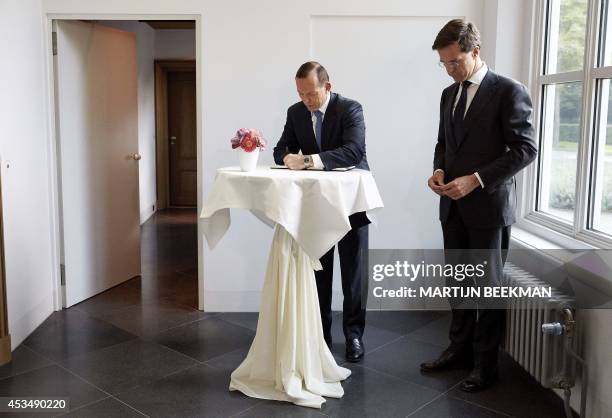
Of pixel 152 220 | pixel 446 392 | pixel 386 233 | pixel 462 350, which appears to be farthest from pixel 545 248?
pixel 152 220

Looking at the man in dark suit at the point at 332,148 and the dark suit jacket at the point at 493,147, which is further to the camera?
the man in dark suit at the point at 332,148

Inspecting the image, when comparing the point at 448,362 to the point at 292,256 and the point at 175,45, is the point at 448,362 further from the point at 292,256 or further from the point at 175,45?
the point at 175,45

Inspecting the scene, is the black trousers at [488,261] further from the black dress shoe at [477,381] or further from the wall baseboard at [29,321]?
the wall baseboard at [29,321]

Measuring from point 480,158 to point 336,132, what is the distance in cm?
77

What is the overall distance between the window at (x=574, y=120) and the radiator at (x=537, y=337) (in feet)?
1.30

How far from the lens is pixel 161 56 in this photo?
30.1 ft

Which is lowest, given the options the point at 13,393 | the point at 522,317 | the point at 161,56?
the point at 13,393

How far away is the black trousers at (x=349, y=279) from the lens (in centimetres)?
347

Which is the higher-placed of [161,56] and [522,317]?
[161,56]

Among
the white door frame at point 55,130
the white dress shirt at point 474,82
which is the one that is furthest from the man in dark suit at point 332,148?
the white door frame at point 55,130

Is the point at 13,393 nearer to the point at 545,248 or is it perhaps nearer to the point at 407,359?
the point at 407,359

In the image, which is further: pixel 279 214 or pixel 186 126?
pixel 186 126

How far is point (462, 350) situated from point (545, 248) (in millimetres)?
684

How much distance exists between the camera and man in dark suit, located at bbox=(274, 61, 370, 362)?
318 centimetres
